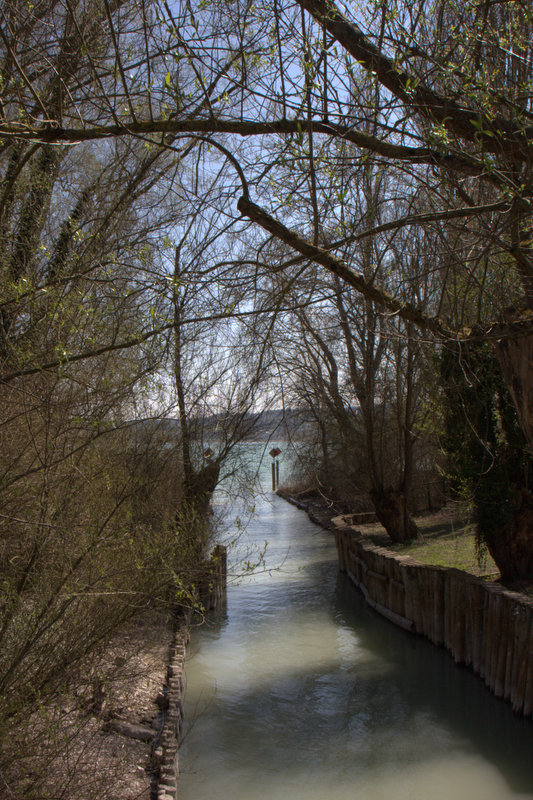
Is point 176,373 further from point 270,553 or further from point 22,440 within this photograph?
point 270,553

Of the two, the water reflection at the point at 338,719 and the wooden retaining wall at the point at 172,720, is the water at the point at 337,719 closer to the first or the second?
the water reflection at the point at 338,719

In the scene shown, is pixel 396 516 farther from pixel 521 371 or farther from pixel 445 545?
pixel 521 371

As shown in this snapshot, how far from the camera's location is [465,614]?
8.97 metres

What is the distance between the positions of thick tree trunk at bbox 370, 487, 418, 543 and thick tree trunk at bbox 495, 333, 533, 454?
8.69m

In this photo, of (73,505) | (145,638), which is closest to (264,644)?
(145,638)

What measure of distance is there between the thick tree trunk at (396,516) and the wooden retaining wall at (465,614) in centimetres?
Answer: 137

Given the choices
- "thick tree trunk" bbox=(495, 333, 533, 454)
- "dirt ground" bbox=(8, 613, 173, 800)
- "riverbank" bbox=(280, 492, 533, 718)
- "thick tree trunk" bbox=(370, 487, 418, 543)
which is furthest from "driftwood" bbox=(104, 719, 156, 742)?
"thick tree trunk" bbox=(370, 487, 418, 543)

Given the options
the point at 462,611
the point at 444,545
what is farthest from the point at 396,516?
the point at 462,611

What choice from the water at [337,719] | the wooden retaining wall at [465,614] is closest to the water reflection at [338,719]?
the water at [337,719]

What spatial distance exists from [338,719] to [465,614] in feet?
6.94

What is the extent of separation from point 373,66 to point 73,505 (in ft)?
11.2

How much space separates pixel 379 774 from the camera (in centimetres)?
690

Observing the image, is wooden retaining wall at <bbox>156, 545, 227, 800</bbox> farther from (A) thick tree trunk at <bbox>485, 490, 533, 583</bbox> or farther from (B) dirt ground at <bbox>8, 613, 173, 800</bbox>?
(A) thick tree trunk at <bbox>485, 490, 533, 583</bbox>

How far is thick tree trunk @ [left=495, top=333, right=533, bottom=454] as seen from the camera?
5.89 metres
